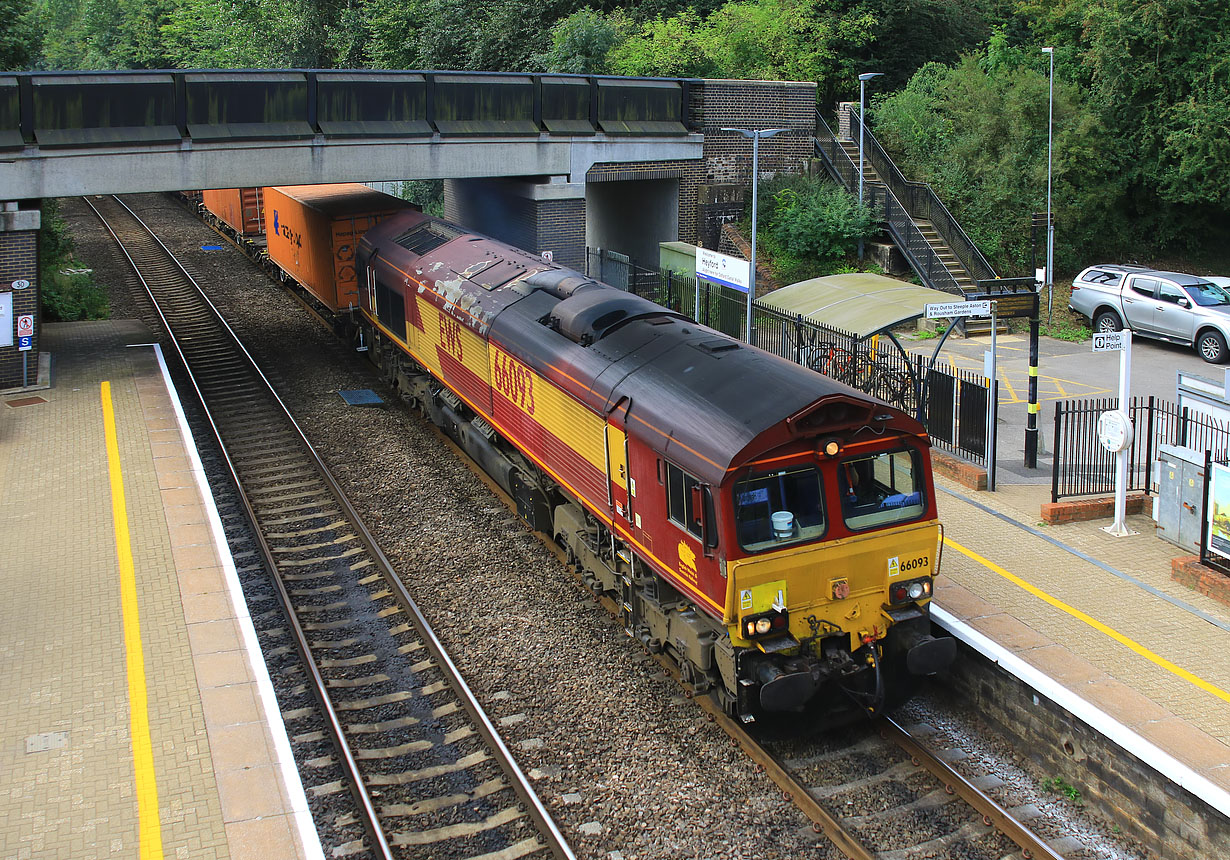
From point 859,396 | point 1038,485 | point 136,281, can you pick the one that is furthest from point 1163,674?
point 136,281

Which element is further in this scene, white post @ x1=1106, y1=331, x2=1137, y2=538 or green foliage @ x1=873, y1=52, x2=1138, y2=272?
green foliage @ x1=873, y1=52, x2=1138, y2=272

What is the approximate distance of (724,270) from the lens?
18.9 m

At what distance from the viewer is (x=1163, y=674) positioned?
31.8 feet

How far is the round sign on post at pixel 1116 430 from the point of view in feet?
41.5

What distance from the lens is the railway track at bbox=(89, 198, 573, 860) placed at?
336 inches

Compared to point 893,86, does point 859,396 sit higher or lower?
lower

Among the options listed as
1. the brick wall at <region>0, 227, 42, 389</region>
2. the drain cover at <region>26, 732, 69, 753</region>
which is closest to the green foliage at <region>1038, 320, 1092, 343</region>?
the brick wall at <region>0, 227, 42, 389</region>

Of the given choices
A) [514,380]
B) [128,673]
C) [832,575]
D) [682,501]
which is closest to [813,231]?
[514,380]

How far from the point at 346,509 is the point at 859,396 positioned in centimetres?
867

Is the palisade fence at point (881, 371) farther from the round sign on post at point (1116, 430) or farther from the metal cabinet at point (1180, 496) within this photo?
the metal cabinet at point (1180, 496)

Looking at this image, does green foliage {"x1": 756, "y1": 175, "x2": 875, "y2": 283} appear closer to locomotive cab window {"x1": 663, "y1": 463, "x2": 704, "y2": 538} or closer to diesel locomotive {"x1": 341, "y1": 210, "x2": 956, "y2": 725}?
diesel locomotive {"x1": 341, "y1": 210, "x2": 956, "y2": 725}

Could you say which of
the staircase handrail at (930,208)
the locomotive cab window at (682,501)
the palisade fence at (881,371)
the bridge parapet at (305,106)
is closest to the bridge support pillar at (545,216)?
the bridge parapet at (305,106)

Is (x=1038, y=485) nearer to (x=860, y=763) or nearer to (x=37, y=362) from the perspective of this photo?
(x=860, y=763)

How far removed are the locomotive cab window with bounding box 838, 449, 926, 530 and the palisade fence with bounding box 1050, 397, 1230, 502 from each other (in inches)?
194
